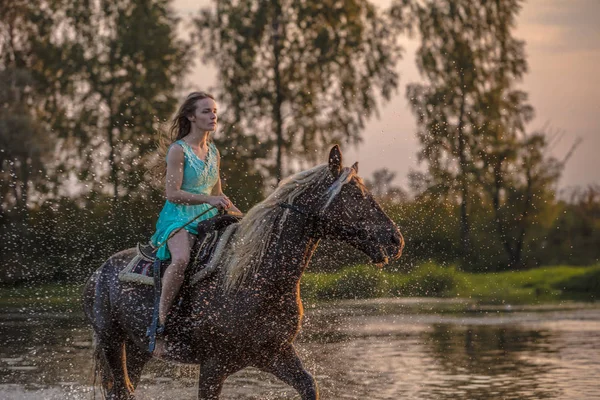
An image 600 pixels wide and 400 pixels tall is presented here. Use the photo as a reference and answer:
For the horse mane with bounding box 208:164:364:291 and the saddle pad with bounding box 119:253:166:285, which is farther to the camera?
the saddle pad with bounding box 119:253:166:285

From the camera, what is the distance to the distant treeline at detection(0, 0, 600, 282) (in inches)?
1394

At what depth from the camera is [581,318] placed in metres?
20.8

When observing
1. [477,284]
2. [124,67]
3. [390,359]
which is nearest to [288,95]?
[124,67]

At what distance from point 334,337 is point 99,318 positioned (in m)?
8.13

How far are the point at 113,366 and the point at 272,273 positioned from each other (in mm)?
2196

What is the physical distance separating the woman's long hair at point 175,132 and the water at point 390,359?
2.06 m

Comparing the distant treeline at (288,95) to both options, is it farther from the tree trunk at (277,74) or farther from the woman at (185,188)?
the woman at (185,188)

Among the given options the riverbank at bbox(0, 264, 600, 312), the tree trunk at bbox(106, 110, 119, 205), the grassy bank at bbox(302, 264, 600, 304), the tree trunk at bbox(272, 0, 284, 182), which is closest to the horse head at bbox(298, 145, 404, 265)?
the riverbank at bbox(0, 264, 600, 312)

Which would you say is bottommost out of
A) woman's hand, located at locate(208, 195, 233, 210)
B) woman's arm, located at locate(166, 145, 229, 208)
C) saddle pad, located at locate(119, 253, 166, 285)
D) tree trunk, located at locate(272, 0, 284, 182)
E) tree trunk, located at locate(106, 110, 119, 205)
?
saddle pad, located at locate(119, 253, 166, 285)

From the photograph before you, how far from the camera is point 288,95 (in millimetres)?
37188

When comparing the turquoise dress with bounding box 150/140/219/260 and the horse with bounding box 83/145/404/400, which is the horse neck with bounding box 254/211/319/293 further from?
the turquoise dress with bounding box 150/140/219/260

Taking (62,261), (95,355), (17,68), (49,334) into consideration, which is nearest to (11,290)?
(62,261)

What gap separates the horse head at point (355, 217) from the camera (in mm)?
7812

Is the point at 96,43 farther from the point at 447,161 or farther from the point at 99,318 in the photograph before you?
the point at 99,318
